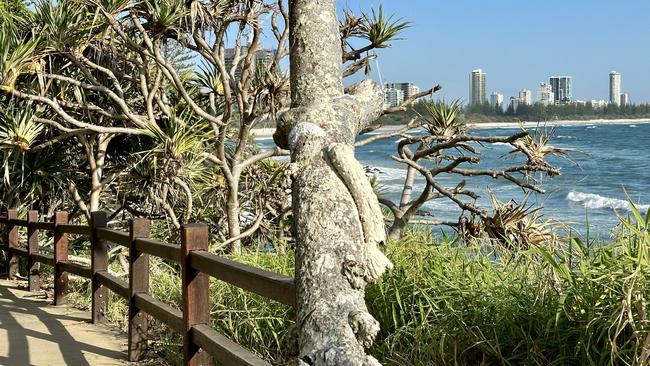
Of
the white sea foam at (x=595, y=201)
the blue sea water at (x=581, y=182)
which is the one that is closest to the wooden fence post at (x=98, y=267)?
the blue sea water at (x=581, y=182)

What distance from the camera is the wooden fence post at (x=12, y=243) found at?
10.6 meters

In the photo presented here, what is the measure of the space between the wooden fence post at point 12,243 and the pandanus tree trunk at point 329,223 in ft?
29.7

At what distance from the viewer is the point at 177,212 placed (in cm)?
1144

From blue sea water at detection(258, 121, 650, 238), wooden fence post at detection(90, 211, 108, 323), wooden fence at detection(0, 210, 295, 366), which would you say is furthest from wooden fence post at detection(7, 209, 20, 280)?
blue sea water at detection(258, 121, 650, 238)

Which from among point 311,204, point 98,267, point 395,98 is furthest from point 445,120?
point 311,204

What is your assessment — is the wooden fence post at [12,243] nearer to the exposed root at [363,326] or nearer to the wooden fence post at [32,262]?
the wooden fence post at [32,262]

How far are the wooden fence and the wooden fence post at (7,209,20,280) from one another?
1.09 m

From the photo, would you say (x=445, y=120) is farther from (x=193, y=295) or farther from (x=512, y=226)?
(x=193, y=295)

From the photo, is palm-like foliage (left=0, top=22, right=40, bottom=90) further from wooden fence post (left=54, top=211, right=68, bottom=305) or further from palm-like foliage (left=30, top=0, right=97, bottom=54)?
wooden fence post (left=54, top=211, right=68, bottom=305)

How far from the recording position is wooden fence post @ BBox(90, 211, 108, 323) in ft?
24.4

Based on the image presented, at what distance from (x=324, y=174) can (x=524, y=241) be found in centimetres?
593

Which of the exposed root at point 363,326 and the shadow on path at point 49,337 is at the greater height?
the exposed root at point 363,326

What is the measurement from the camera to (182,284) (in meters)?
4.93

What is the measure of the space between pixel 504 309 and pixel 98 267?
4.44 m
